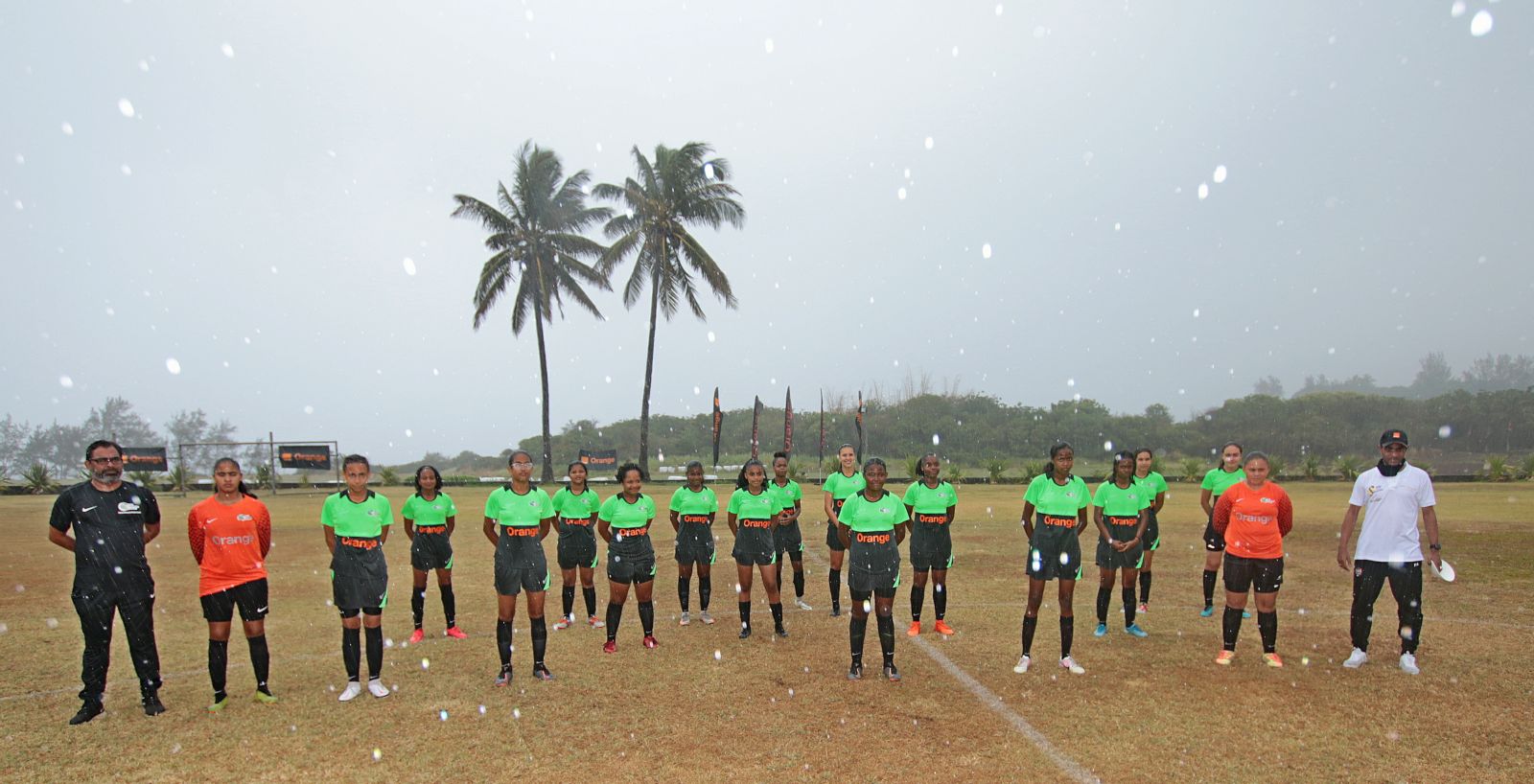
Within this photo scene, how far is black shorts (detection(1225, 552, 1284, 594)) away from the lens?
22.0 ft

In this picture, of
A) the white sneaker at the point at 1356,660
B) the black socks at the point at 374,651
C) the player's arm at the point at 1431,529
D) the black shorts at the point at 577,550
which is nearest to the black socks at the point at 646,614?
the black shorts at the point at 577,550

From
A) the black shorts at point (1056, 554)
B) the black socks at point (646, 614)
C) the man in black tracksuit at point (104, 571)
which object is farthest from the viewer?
the black socks at point (646, 614)

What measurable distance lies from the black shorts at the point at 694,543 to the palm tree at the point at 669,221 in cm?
2892

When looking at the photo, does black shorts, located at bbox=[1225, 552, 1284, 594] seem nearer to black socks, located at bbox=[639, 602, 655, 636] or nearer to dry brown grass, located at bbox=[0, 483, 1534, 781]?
dry brown grass, located at bbox=[0, 483, 1534, 781]

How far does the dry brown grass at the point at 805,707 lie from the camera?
4.77m

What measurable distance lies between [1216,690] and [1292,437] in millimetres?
81546

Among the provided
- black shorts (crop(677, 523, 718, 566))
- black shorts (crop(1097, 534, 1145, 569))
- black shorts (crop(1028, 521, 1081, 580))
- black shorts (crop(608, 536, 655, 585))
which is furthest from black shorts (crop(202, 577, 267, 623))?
black shorts (crop(1097, 534, 1145, 569))

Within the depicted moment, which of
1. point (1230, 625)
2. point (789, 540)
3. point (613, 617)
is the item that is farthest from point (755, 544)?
point (1230, 625)

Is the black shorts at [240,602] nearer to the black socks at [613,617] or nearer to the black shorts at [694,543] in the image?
the black socks at [613,617]

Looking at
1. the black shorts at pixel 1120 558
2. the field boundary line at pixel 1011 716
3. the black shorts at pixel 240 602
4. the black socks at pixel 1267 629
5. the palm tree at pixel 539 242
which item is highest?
the palm tree at pixel 539 242

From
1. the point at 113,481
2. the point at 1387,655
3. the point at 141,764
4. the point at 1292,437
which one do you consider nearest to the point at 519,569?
the point at 141,764

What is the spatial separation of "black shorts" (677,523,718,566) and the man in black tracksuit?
4.82 metres

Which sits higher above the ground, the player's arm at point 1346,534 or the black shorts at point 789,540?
the player's arm at point 1346,534

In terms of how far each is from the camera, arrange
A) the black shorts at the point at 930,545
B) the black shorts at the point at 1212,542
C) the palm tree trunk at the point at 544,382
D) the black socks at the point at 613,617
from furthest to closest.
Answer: the palm tree trunk at the point at 544,382, the black shorts at the point at 1212,542, the black shorts at the point at 930,545, the black socks at the point at 613,617
